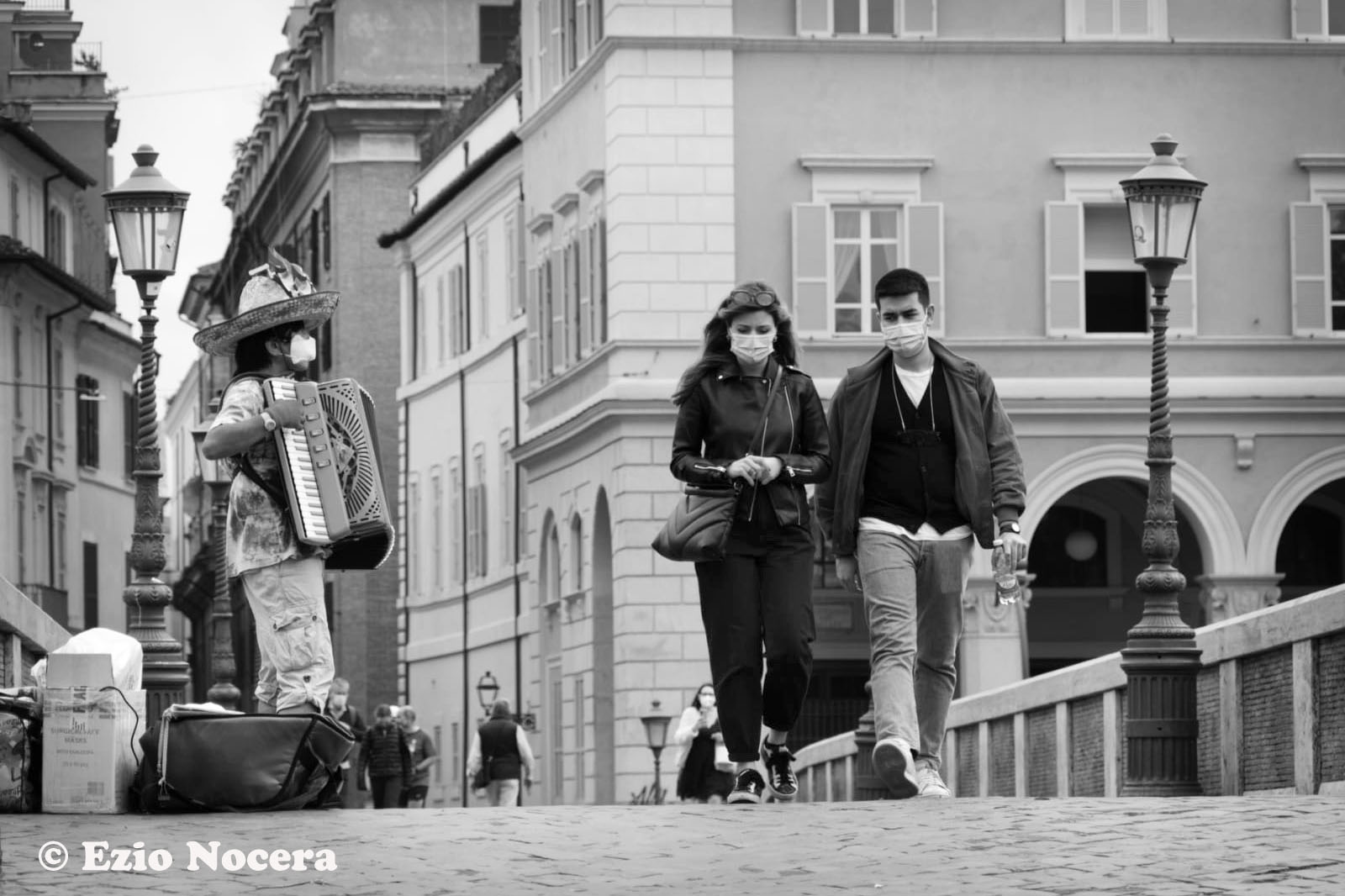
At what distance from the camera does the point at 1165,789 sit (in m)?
20.7

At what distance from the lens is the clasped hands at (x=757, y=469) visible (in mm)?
14141

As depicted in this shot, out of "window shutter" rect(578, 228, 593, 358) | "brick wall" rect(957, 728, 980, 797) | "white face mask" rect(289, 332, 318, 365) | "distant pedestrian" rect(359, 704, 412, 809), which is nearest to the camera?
"white face mask" rect(289, 332, 318, 365)

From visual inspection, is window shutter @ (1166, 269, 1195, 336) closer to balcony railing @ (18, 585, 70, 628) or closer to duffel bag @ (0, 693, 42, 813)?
duffel bag @ (0, 693, 42, 813)

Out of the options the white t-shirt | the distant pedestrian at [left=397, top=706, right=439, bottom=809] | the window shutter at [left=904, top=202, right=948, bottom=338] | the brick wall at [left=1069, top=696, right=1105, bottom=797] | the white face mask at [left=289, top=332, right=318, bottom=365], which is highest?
the window shutter at [left=904, top=202, right=948, bottom=338]

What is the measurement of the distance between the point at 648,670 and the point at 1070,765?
18.2 metres

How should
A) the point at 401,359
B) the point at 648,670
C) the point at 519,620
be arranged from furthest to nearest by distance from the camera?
the point at 401,359 < the point at 519,620 < the point at 648,670

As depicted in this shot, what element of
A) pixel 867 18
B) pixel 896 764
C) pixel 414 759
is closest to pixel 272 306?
pixel 896 764

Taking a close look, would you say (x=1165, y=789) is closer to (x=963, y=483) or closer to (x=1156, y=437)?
(x=1156, y=437)

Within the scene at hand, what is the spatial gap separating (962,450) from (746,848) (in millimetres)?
3085

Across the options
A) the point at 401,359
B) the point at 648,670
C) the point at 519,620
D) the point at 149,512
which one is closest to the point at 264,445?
the point at 149,512

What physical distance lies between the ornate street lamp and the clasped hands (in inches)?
1353

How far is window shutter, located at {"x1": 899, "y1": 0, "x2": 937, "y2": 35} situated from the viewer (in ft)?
139

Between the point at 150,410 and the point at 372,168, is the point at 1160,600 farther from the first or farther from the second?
the point at 372,168

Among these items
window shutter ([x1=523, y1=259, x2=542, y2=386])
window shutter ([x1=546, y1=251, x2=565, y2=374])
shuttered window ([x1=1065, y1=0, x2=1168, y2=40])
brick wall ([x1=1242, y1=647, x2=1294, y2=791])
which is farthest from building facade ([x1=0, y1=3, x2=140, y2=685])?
brick wall ([x1=1242, y1=647, x2=1294, y2=791])
